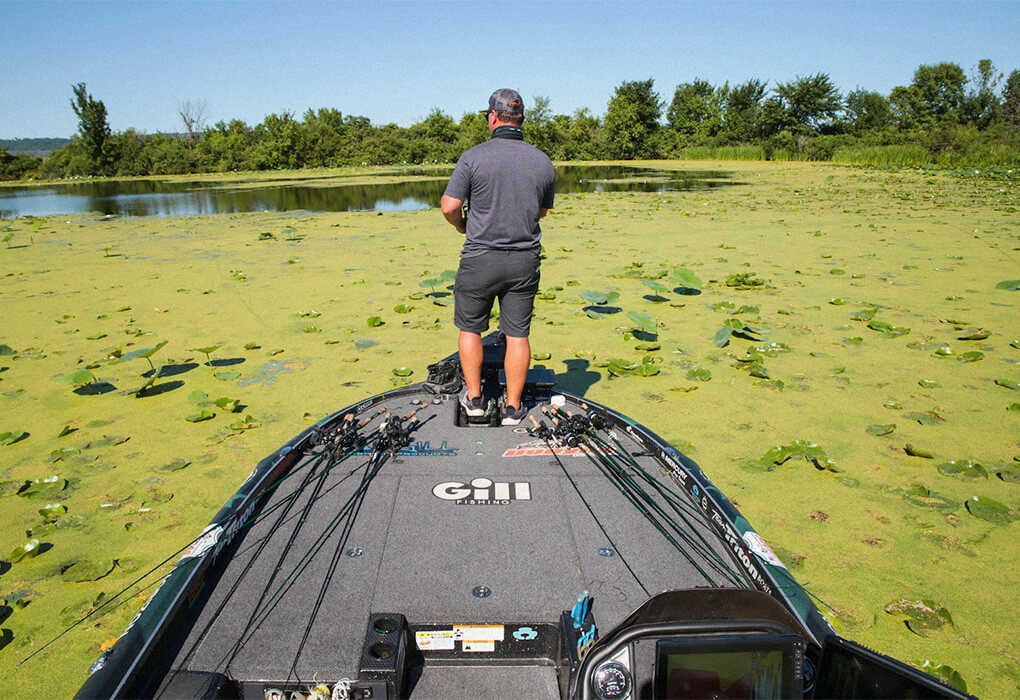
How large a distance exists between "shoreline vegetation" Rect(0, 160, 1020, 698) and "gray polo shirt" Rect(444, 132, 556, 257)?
1.69 meters

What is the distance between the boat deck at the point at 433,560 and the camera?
6.40 feet

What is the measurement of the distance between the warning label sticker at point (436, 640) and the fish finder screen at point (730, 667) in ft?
2.52

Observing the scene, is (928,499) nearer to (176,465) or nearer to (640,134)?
(176,465)

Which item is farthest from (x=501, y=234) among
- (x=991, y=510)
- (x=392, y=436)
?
(x=991, y=510)

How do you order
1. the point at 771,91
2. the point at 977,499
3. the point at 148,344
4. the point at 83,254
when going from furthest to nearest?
the point at 771,91 → the point at 83,254 → the point at 148,344 → the point at 977,499

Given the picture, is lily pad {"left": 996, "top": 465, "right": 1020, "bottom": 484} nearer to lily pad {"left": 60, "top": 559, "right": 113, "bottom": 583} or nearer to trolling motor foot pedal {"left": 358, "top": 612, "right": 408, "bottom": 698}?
trolling motor foot pedal {"left": 358, "top": 612, "right": 408, "bottom": 698}

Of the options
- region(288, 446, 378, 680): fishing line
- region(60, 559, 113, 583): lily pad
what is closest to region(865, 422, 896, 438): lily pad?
region(288, 446, 378, 680): fishing line

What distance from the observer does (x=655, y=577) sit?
222 cm

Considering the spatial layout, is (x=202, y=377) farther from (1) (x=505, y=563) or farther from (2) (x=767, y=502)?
(2) (x=767, y=502)

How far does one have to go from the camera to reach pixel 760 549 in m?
2.21

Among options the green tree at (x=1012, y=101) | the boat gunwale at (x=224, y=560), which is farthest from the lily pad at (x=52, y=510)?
the green tree at (x=1012, y=101)

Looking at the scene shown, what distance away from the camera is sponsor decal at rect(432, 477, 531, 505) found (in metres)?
2.71

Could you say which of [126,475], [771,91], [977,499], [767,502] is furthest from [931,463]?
[771,91]

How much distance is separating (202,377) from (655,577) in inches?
172
